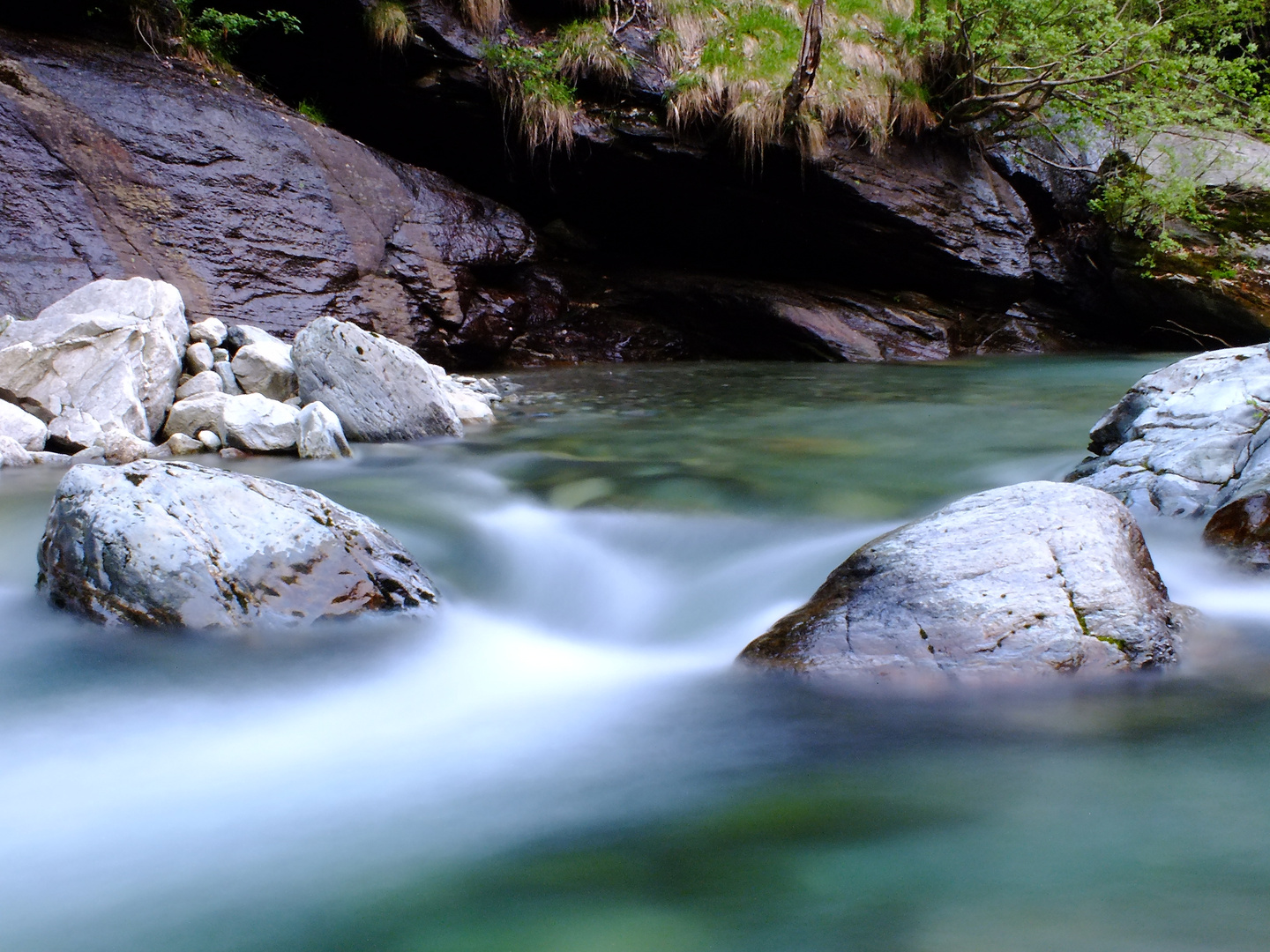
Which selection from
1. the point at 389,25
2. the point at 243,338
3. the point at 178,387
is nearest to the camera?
the point at 178,387

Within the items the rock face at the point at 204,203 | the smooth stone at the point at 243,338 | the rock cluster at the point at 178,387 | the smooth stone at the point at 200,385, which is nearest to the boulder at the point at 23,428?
the rock cluster at the point at 178,387

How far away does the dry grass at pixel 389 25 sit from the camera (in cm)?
898

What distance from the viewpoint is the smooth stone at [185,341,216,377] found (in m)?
5.63

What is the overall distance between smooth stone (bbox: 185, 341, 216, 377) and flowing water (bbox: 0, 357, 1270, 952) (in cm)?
202

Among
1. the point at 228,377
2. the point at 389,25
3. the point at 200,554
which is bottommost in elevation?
the point at 228,377

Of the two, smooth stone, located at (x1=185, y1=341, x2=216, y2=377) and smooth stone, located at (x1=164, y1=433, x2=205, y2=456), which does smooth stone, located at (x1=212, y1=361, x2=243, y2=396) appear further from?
smooth stone, located at (x1=164, y1=433, x2=205, y2=456)

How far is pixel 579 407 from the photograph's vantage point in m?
6.77

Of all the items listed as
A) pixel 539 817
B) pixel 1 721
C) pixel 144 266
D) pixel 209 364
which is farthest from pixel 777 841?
pixel 144 266

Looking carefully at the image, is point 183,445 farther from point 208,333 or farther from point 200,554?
point 200,554

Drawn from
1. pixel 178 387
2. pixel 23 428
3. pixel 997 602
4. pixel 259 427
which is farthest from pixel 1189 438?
pixel 23 428

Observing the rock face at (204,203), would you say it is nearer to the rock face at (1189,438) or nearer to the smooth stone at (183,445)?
the smooth stone at (183,445)

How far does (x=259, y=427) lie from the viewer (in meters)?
5.01

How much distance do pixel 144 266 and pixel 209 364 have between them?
188cm

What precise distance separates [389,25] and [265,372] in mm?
5041
